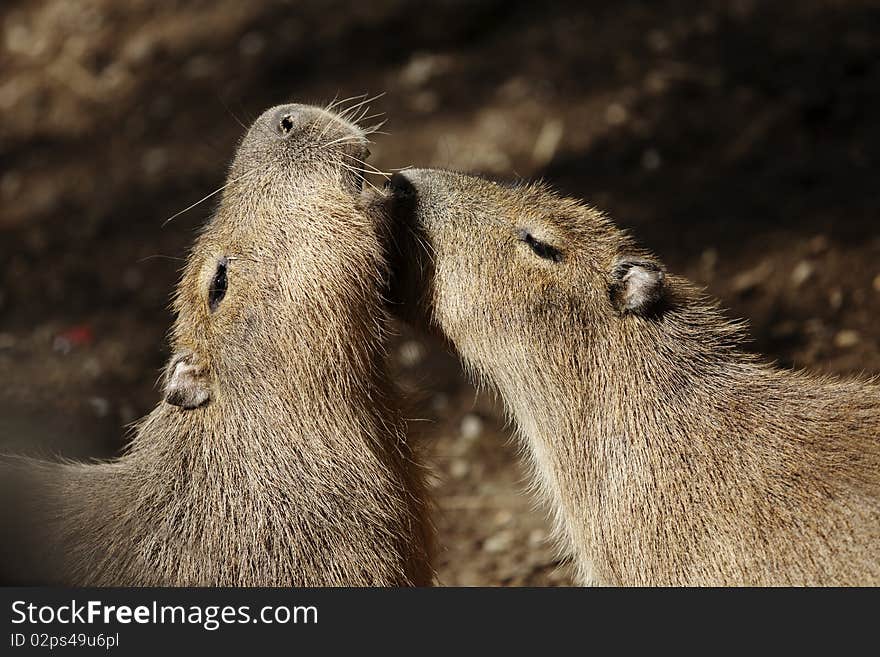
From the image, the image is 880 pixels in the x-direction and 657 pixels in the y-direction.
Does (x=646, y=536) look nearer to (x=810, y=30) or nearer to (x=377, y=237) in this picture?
(x=377, y=237)

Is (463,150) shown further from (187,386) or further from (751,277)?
(187,386)

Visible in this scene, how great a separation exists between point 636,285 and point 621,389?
347 millimetres

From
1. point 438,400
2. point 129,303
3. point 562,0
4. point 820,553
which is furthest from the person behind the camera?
point 562,0

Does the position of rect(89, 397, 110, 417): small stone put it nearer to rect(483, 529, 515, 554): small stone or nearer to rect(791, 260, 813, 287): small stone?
rect(483, 529, 515, 554): small stone

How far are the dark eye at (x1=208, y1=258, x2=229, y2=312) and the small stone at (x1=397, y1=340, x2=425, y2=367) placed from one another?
6.71ft

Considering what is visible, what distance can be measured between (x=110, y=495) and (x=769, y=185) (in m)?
3.83

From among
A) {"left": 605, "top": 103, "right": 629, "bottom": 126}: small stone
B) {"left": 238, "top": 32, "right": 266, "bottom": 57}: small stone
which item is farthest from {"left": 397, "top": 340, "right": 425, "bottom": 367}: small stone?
{"left": 238, "top": 32, "right": 266, "bottom": 57}: small stone

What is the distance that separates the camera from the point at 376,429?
3596 mm

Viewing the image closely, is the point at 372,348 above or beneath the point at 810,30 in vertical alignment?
beneath

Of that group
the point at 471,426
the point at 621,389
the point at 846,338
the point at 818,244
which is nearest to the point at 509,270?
the point at 621,389

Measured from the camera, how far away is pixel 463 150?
649 centimetres

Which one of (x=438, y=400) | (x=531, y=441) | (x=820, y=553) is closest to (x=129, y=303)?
(x=438, y=400)

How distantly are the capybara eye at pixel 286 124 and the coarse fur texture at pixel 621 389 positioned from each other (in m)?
0.40

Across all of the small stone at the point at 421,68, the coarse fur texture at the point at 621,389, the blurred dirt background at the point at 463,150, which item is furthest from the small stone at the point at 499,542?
the small stone at the point at 421,68
